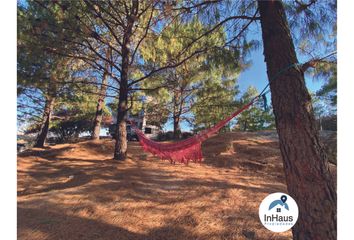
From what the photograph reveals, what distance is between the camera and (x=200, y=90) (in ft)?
11.3

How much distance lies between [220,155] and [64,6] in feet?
7.74

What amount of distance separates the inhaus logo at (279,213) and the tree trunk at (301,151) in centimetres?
3

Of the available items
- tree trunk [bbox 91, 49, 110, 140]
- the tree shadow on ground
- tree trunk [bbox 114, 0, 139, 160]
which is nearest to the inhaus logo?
the tree shadow on ground

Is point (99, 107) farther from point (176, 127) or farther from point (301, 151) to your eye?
point (301, 151)

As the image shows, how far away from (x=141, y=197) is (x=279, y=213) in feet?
3.10

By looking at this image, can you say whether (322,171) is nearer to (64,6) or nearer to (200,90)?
(64,6)

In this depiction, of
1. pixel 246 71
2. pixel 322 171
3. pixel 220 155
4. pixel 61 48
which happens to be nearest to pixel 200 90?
pixel 220 155

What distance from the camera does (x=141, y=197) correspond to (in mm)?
1911

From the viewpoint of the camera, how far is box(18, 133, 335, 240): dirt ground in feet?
4.68

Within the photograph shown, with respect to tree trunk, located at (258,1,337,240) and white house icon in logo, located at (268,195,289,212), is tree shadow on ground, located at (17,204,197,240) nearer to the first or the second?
white house icon in logo, located at (268,195,289,212)

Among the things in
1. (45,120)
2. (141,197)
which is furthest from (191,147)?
(45,120)

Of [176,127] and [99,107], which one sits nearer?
[176,127]

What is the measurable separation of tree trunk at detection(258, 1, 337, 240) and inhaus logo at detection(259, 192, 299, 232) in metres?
0.03
